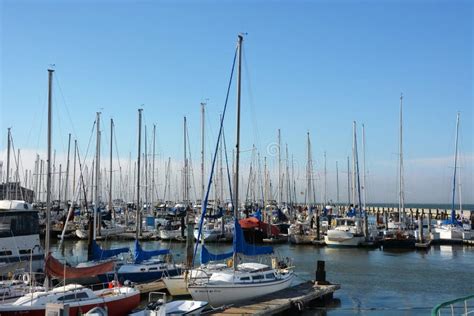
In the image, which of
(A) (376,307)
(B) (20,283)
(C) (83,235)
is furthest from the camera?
(C) (83,235)

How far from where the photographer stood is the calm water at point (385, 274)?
2902 centimetres

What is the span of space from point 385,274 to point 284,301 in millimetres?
16552

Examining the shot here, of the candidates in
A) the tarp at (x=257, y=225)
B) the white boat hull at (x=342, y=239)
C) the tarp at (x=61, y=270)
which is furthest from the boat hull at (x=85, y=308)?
the white boat hull at (x=342, y=239)

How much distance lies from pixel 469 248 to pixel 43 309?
49.1m

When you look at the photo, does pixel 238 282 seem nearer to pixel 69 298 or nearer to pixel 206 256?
pixel 206 256

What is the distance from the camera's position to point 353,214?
71750 mm

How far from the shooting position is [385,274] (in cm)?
3966

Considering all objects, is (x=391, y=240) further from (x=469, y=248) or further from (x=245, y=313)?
(x=245, y=313)

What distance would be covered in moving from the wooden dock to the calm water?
80 cm

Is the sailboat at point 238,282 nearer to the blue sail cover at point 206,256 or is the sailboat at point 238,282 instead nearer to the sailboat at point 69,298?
the blue sail cover at point 206,256

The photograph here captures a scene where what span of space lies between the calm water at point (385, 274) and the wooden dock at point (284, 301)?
2.64 feet

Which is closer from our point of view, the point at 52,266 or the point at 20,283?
the point at 52,266

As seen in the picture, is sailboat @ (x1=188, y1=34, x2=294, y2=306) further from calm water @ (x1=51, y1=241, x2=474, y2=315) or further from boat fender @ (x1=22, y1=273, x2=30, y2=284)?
boat fender @ (x1=22, y1=273, x2=30, y2=284)

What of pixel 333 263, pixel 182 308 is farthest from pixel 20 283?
pixel 333 263
